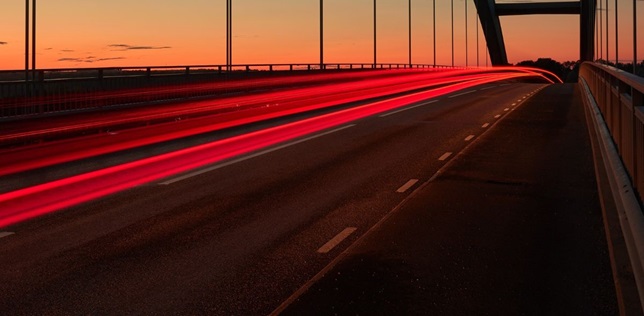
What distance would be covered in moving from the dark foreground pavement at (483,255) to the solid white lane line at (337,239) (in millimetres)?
265

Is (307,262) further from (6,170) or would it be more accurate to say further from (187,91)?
(187,91)

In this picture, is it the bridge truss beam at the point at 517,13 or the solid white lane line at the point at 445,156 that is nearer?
the solid white lane line at the point at 445,156

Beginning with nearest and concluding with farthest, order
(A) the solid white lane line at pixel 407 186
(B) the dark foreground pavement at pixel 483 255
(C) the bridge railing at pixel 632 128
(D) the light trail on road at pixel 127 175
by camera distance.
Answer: (B) the dark foreground pavement at pixel 483 255, (C) the bridge railing at pixel 632 128, (D) the light trail on road at pixel 127 175, (A) the solid white lane line at pixel 407 186

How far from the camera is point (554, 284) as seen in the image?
7430 mm

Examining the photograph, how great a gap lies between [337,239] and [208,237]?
1.40m

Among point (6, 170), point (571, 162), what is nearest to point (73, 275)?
point (6, 170)

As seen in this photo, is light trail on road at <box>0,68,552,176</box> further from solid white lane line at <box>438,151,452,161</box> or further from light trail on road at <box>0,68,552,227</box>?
solid white lane line at <box>438,151,452,161</box>

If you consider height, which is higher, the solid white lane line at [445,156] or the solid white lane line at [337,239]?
the solid white lane line at [445,156]

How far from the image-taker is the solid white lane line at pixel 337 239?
891 centimetres

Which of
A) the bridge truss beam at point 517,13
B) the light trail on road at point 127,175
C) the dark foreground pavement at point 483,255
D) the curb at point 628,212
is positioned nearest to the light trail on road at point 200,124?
the light trail on road at point 127,175

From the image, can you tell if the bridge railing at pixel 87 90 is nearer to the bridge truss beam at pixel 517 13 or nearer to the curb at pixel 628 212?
the curb at pixel 628 212

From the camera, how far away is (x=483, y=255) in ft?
28.0

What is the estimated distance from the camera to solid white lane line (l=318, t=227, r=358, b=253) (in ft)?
29.2

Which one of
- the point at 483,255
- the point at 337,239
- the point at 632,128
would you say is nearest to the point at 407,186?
the point at 632,128
